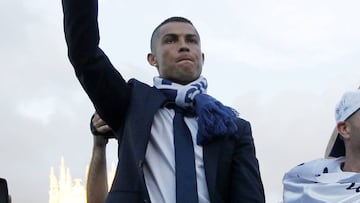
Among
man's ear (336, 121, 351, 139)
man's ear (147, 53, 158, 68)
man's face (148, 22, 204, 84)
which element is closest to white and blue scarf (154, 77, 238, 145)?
man's face (148, 22, 204, 84)

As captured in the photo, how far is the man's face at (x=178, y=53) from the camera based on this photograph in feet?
12.3

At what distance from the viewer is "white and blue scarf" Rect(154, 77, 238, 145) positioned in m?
3.47

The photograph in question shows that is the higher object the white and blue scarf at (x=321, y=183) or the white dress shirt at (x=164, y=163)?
the white dress shirt at (x=164, y=163)

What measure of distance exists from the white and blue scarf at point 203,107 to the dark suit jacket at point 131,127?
53mm

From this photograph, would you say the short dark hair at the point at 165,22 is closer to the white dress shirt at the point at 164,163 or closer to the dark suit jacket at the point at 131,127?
the dark suit jacket at the point at 131,127

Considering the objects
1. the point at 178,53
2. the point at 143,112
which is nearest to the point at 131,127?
the point at 143,112

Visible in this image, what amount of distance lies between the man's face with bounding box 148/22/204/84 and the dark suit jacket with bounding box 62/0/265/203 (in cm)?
17

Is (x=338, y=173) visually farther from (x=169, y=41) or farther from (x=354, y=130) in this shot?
(x=169, y=41)

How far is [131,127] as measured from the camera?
11.5ft

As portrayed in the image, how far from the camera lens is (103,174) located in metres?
3.97

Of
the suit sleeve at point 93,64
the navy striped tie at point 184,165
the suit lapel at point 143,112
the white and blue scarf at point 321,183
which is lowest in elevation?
the white and blue scarf at point 321,183

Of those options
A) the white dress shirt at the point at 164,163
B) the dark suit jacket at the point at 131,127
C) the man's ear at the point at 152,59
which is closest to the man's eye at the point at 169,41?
the man's ear at the point at 152,59

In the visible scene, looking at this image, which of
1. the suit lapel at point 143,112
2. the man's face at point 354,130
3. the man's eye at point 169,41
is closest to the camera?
the suit lapel at point 143,112

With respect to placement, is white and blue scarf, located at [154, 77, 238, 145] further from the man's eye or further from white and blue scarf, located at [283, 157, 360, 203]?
white and blue scarf, located at [283, 157, 360, 203]
